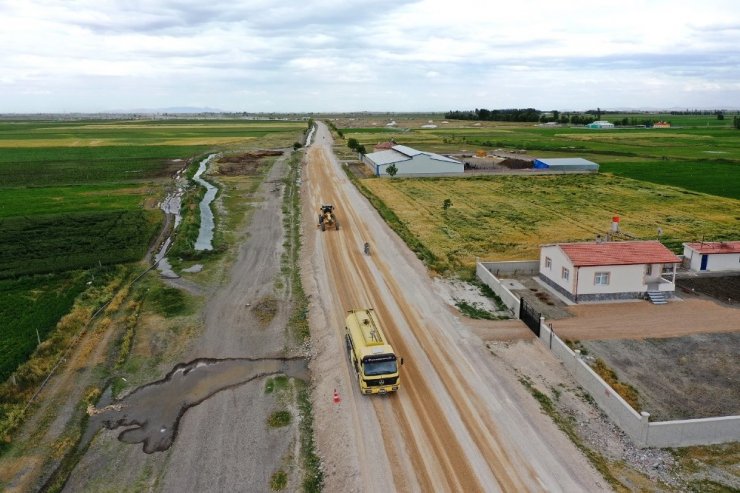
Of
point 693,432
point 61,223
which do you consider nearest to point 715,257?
point 693,432

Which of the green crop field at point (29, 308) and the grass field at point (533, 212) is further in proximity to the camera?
the grass field at point (533, 212)

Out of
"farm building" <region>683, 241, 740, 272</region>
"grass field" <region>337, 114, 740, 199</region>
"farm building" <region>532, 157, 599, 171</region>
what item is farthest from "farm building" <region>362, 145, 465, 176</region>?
"farm building" <region>683, 241, 740, 272</region>

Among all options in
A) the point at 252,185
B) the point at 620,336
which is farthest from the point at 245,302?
the point at 252,185

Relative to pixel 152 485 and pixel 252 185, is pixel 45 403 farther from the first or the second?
pixel 252 185

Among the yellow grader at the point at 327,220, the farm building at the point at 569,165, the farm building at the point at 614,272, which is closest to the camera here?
the farm building at the point at 614,272

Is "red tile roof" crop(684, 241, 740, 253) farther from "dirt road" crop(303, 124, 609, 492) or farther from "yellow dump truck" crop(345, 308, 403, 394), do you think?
"yellow dump truck" crop(345, 308, 403, 394)

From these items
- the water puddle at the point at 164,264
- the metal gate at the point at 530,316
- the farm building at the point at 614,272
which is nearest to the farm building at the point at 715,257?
the farm building at the point at 614,272

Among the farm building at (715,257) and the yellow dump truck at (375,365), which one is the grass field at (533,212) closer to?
the farm building at (715,257)

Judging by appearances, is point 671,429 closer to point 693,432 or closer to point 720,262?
point 693,432
